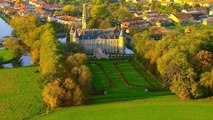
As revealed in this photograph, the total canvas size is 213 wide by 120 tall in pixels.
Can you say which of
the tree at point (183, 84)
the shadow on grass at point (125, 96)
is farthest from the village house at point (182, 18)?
the tree at point (183, 84)

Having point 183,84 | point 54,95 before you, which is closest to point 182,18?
point 183,84

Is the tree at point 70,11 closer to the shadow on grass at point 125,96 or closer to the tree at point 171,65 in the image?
the tree at point 171,65

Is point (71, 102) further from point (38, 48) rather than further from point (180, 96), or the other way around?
point (38, 48)

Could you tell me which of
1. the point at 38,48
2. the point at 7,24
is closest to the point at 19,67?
the point at 38,48

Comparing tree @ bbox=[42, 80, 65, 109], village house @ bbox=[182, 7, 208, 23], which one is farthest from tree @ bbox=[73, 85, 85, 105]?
village house @ bbox=[182, 7, 208, 23]

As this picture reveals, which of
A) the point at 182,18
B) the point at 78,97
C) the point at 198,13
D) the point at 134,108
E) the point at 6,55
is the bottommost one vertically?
the point at 134,108

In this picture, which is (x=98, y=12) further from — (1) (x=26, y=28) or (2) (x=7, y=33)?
(1) (x=26, y=28)

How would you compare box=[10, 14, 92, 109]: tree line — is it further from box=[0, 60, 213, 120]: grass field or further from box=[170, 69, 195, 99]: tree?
box=[170, 69, 195, 99]: tree
